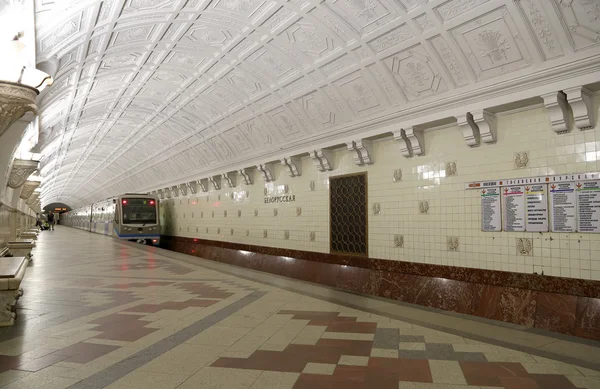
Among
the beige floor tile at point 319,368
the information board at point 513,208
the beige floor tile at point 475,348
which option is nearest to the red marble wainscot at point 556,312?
the information board at point 513,208

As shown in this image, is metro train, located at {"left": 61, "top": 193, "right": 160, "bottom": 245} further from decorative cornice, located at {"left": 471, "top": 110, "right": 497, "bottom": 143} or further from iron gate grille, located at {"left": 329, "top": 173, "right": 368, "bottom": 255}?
decorative cornice, located at {"left": 471, "top": 110, "right": 497, "bottom": 143}

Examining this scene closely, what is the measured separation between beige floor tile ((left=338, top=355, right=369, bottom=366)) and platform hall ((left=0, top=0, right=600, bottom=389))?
0.05 metres

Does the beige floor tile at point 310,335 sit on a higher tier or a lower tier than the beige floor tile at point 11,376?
lower

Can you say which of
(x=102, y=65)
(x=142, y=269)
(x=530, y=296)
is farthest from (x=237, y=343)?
(x=102, y=65)

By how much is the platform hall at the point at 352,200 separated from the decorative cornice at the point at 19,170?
3.0 inches

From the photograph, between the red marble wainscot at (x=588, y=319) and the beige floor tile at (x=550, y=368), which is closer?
the beige floor tile at (x=550, y=368)

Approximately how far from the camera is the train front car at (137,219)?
2205cm

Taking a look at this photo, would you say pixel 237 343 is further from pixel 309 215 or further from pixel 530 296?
pixel 309 215

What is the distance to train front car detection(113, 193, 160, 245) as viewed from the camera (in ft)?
72.3

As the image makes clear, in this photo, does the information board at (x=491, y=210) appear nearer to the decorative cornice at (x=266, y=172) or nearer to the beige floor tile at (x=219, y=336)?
the beige floor tile at (x=219, y=336)

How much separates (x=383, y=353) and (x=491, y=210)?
324 cm

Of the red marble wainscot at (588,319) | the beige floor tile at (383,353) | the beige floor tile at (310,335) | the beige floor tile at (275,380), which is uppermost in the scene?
the red marble wainscot at (588,319)

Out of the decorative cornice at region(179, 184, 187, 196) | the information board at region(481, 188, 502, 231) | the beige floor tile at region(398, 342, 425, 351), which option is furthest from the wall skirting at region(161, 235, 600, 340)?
the decorative cornice at region(179, 184, 187, 196)

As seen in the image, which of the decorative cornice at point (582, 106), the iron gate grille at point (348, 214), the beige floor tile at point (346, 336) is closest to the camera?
the beige floor tile at point (346, 336)
